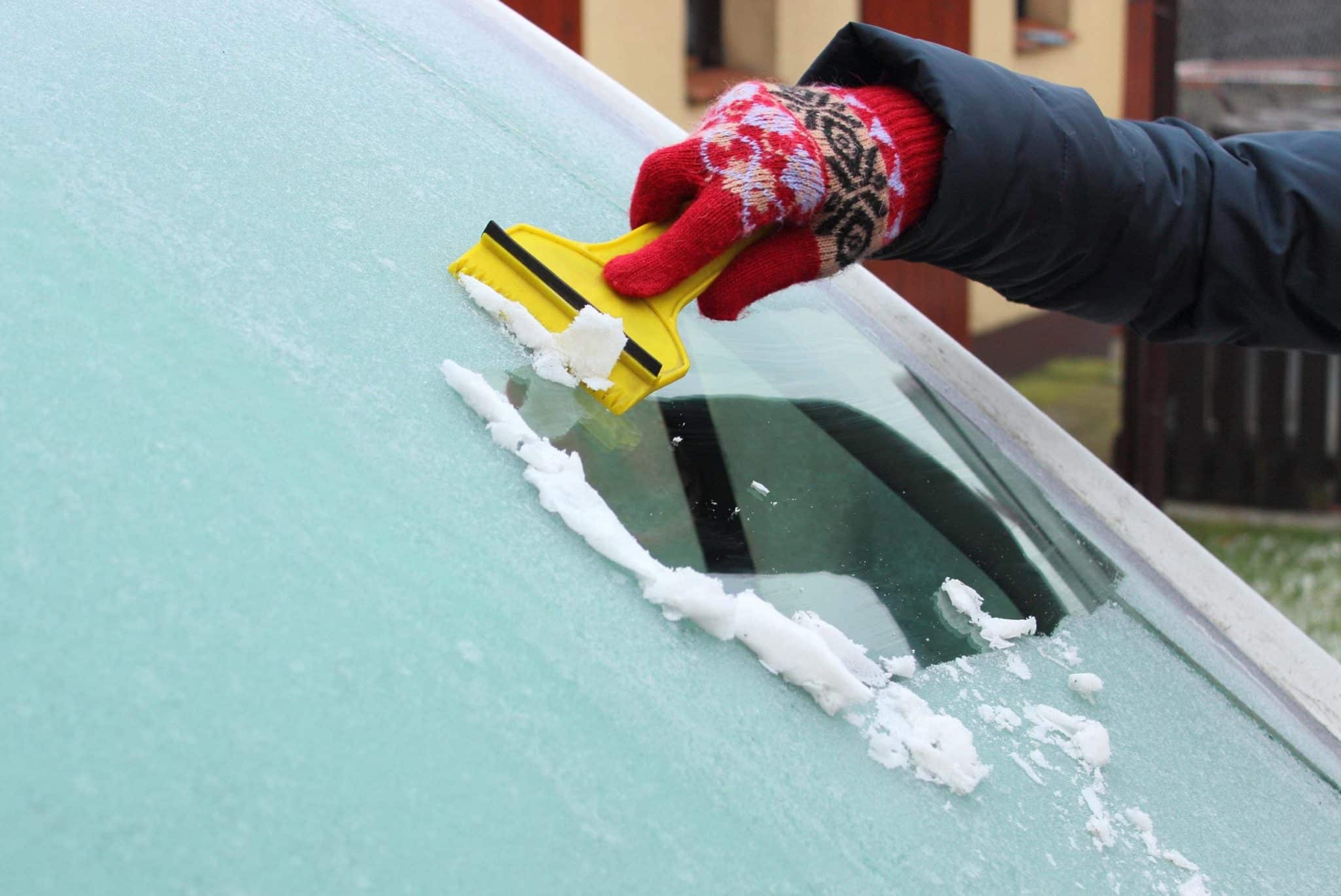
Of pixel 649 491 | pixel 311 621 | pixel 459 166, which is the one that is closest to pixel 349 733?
pixel 311 621

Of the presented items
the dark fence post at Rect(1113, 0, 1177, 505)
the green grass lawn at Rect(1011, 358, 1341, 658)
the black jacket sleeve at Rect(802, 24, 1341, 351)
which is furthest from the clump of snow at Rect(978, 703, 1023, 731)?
the dark fence post at Rect(1113, 0, 1177, 505)

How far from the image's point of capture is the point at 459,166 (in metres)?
0.94

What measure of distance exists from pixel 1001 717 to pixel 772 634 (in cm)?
17

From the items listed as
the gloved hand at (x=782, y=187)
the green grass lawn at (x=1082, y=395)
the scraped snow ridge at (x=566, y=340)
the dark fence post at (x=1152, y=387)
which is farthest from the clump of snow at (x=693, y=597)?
the green grass lawn at (x=1082, y=395)

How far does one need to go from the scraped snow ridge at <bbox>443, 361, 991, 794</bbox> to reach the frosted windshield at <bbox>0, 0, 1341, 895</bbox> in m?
0.01

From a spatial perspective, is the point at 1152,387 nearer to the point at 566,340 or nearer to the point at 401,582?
the point at 566,340

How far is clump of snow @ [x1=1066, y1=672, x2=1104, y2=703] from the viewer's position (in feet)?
2.59

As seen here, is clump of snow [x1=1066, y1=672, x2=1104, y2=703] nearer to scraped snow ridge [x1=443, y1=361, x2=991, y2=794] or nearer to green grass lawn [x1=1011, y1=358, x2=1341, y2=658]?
scraped snow ridge [x1=443, y1=361, x2=991, y2=794]

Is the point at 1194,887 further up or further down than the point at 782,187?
further down

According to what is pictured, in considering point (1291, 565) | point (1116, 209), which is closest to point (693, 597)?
point (1116, 209)

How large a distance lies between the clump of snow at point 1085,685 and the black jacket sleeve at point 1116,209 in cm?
49

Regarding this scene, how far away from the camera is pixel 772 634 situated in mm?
666

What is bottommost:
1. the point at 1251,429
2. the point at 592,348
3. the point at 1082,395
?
the point at 1082,395

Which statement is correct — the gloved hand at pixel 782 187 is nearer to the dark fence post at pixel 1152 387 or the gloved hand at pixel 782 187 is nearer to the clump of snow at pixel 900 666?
the clump of snow at pixel 900 666
